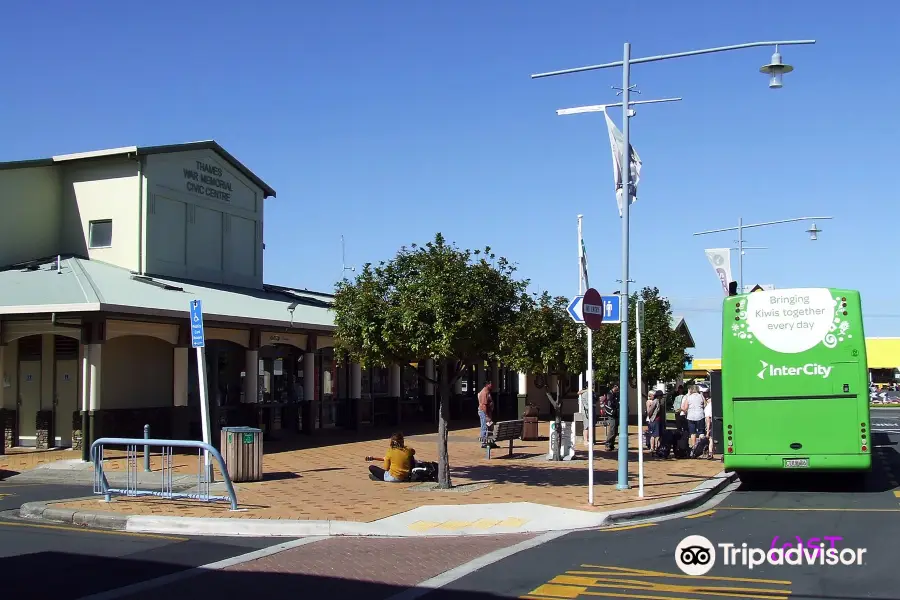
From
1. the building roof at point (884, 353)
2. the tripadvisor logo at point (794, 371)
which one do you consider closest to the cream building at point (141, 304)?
the tripadvisor logo at point (794, 371)

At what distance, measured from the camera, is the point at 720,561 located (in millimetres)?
9727

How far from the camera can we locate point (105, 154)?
25938mm

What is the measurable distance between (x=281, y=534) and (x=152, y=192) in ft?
55.4

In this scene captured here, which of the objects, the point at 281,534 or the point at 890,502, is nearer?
the point at 281,534

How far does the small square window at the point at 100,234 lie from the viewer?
86.3 ft

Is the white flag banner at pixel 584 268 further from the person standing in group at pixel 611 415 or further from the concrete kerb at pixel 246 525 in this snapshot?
the person standing in group at pixel 611 415

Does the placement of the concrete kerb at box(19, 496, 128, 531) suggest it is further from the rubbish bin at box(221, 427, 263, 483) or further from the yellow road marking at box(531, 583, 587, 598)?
the yellow road marking at box(531, 583, 587, 598)

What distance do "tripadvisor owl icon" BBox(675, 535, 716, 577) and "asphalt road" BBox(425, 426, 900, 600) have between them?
3.7 inches

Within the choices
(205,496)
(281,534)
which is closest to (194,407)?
(205,496)

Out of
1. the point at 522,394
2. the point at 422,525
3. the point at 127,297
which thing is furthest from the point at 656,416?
the point at 522,394

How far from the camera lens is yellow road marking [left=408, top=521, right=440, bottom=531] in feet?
39.1

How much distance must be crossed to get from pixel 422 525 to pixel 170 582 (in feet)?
13.2

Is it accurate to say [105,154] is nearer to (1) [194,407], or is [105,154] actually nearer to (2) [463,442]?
(1) [194,407]

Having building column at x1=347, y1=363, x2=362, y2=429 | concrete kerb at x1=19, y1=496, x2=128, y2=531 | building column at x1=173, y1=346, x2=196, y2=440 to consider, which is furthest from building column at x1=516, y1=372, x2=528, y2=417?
concrete kerb at x1=19, y1=496, x2=128, y2=531
